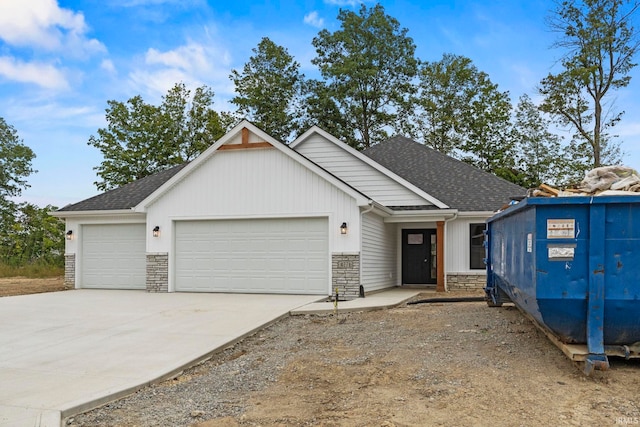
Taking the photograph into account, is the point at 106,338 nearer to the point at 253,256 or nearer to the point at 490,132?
the point at 253,256

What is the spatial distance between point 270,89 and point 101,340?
91.3 ft

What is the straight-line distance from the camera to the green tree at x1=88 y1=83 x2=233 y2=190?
108 ft

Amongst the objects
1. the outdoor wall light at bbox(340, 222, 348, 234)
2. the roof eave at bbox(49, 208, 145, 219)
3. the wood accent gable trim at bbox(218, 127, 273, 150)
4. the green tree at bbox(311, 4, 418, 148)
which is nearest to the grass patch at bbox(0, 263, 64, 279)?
the roof eave at bbox(49, 208, 145, 219)

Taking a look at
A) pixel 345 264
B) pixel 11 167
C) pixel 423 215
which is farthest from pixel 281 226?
pixel 11 167

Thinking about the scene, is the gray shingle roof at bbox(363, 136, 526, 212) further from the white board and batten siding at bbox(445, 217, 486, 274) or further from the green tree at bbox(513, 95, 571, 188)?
the green tree at bbox(513, 95, 571, 188)

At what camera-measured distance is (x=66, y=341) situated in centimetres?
845

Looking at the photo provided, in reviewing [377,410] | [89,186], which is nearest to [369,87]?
[89,186]

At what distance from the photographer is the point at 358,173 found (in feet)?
55.3

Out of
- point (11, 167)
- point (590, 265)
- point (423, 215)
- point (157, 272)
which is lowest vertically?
point (157, 272)

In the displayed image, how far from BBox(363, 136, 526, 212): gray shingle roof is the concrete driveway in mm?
6094

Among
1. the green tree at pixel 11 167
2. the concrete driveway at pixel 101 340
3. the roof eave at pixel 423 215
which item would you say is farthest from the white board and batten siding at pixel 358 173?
the green tree at pixel 11 167

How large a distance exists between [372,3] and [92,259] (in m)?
26.3

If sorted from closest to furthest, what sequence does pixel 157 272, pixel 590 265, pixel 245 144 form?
pixel 590 265 < pixel 245 144 < pixel 157 272

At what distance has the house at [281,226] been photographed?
45.6 feet
